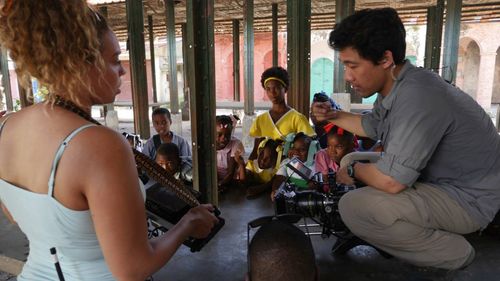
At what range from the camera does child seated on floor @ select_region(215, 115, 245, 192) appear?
4020mm

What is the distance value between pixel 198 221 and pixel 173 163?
2580 mm

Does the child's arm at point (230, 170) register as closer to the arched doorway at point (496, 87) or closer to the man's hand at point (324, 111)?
the man's hand at point (324, 111)

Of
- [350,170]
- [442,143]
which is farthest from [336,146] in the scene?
[442,143]

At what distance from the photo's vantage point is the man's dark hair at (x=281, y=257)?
1.44 metres

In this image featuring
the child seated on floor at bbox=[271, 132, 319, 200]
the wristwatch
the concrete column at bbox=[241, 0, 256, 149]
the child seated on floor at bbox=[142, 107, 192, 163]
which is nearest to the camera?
the wristwatch

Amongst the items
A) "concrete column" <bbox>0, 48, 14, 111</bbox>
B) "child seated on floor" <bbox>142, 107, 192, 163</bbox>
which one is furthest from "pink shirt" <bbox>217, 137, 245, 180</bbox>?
"concrete column" <bbox>0, 48, 14, 111</bbox>

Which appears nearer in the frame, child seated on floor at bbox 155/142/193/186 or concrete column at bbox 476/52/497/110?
child seated on floor at bbox 155/142/193/186

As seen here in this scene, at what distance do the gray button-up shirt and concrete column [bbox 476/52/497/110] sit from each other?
15914 millimetres

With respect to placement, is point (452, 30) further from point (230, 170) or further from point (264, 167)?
point (230, 170)

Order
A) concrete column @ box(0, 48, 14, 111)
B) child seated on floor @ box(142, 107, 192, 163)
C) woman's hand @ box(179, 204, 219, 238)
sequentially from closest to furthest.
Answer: woman's hand @ box(179, 204, 219, 238), child seated on floor @ box(142, 107, 192, 163), concrete column @ box(0, 48, 14, 111)

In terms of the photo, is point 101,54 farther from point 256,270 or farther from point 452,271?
point 452,271

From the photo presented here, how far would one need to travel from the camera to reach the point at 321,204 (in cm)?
228

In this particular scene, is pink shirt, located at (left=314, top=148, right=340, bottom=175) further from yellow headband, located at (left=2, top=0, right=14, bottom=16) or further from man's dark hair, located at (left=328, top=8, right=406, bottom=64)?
yellow headband, located at (left=2, top=0, right=14, bottom=16)

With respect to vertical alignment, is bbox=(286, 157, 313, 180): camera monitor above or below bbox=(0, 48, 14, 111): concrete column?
below
